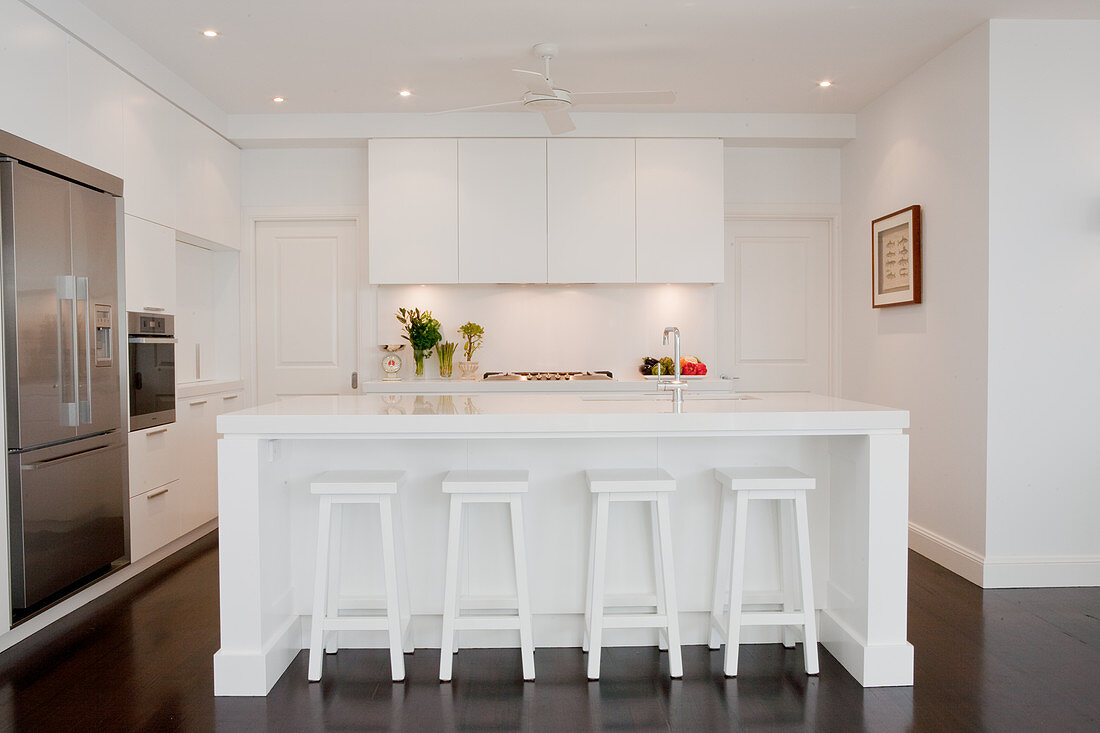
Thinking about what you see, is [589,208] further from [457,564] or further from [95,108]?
[457,564]

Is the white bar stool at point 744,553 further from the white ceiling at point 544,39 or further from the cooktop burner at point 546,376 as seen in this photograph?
the cooktop burner at point 546,376

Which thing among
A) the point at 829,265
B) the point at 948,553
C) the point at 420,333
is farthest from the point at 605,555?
the point at 829,265

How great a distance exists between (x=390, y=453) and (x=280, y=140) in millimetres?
3108

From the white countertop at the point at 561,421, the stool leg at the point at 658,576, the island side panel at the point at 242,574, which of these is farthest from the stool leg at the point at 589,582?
the island side panel at the point at 242,574

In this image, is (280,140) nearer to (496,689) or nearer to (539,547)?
(539,547)

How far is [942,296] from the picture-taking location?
3.88 meters

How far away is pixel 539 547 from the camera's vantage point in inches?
108

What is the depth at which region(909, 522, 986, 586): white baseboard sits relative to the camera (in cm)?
355

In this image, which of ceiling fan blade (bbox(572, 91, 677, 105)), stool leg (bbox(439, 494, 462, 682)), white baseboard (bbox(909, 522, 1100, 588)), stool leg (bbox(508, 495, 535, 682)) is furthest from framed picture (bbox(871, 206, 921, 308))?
stool leg (bbox(439, 494, 462, 682))

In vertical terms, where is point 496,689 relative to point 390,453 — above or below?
below

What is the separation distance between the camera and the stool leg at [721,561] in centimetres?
268

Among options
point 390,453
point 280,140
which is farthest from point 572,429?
point 280,140

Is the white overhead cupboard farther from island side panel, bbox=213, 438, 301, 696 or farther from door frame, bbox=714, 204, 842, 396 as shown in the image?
island side panel, bbox=213, 438, 301, 696

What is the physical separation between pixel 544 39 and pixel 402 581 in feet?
8.71
